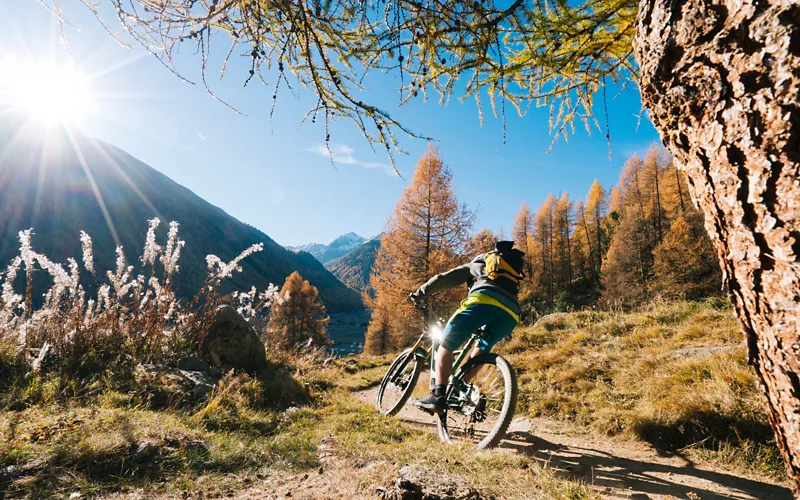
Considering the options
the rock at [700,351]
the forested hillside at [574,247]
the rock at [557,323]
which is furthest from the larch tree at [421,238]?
the rock at [700,351]

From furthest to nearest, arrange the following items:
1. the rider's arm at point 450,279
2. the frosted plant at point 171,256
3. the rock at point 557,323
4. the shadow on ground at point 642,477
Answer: the rock at point 557,323 < the frosted plant at point 171,256 < the rider's arm at point 450,279 < the shadow on ground at point 642,477

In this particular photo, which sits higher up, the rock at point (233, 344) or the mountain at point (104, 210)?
the mountain at point (104, 210)

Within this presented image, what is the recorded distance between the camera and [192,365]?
437 cm

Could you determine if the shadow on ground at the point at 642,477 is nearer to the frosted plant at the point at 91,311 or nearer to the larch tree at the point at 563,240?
the frosted plant at the point at 91,311

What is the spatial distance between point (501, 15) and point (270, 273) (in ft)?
400

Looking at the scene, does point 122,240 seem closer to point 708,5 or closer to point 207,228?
point 207,228

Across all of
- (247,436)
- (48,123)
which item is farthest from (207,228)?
(247,436)

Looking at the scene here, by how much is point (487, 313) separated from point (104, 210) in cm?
14156

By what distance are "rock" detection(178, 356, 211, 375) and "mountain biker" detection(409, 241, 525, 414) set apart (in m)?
2.98

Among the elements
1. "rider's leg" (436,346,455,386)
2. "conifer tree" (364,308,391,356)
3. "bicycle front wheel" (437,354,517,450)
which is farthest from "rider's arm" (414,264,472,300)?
"conifer tree" (364,308,391,356)

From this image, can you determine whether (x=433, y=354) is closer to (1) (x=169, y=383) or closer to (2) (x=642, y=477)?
(2) (x=642, y=477)

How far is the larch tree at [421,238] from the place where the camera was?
1446cm

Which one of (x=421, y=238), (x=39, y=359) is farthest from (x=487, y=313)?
(x=421, y=238)

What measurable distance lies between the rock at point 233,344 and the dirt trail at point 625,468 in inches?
Result: 125
